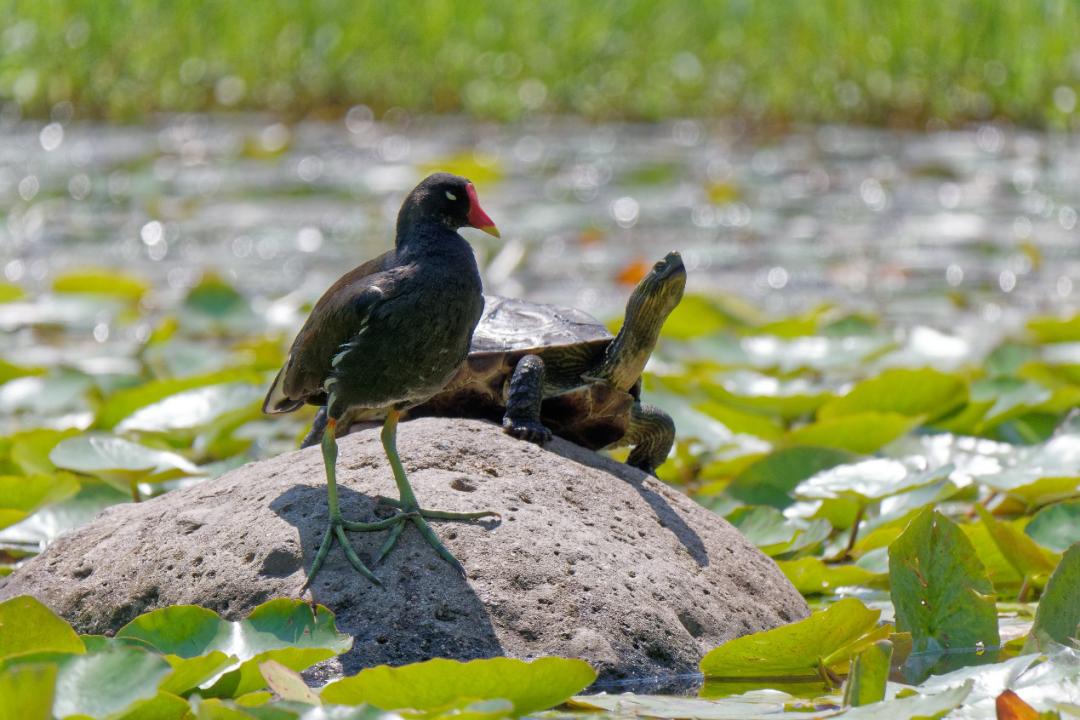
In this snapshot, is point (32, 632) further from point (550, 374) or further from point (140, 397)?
point (140, 397)

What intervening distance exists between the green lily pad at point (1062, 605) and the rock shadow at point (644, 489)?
2.07ft

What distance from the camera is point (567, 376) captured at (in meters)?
3.21

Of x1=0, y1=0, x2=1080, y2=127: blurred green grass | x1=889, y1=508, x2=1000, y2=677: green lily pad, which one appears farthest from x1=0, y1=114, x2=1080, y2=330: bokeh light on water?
x1=889, y1=508, x2=1000, y2=677: green lily pad

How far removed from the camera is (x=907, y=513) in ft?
10.7

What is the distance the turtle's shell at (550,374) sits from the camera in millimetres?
3143

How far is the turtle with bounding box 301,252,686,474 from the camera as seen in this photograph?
119 inches

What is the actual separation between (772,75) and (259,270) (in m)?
4.70

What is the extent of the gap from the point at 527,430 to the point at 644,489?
0.86 feet

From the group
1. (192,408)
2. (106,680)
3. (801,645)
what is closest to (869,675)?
(801,645)

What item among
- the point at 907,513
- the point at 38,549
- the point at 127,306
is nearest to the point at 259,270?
the point at 127,306

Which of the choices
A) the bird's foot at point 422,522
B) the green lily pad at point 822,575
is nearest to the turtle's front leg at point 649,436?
the green lily pad at point 822,575

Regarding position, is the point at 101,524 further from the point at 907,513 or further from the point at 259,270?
the point at 259,270

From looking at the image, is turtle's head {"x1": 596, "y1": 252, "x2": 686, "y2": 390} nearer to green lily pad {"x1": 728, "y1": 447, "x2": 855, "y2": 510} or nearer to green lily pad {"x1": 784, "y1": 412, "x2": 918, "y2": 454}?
green lily pad {"x1": 728, "y1": 447, "x2": 855, "y2": 510}

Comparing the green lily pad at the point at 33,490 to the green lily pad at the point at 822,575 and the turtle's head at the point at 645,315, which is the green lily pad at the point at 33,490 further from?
the green lily pad at the point at 822,575
